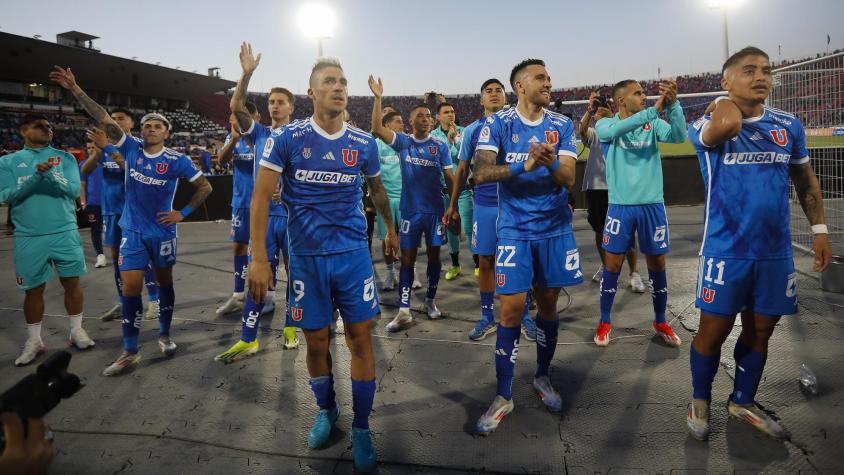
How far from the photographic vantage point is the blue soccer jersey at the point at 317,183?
2896 millimetres

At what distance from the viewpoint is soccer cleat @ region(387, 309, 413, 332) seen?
5.17 meters

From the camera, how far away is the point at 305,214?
2.97 metres

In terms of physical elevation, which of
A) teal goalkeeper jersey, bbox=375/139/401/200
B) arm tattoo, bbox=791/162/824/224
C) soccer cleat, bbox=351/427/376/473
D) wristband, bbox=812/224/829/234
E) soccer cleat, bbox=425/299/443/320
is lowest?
soccer cleat, bbox=351/427/376/473

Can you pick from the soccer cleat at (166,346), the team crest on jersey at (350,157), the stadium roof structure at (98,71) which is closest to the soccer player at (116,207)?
the soccer cleat at (166,346)

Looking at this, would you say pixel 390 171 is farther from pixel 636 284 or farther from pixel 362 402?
pixel 362 402

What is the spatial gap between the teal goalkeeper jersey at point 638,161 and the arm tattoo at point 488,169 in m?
1.78

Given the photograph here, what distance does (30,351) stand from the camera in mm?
4621

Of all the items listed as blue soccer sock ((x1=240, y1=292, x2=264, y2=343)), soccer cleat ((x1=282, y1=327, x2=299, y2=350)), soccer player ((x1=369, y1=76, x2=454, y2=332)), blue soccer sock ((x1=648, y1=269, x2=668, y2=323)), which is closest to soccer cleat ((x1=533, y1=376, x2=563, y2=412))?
blue soccer sock ((x1=648, y1=269, x2=668, y2=323))

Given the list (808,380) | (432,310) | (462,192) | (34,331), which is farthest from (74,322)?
(808,380)

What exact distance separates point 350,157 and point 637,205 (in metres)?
2.93

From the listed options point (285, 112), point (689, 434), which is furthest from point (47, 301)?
point (689, 434)

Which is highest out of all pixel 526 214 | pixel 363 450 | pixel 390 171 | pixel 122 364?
pixel 390 171

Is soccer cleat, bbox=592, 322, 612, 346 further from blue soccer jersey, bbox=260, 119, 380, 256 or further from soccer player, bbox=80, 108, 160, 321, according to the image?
soccer player, bbox=80, 108, 160, 321

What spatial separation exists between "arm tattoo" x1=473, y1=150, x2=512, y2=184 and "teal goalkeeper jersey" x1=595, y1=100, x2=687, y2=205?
178 cm
